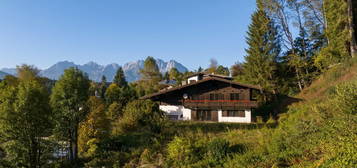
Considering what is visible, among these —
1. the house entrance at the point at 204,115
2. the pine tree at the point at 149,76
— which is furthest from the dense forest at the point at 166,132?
the pine tree at the point at 149,76

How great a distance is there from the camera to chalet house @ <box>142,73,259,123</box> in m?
23.3

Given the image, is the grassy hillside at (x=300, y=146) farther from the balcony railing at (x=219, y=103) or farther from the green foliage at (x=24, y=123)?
the green foliage at (x=24, y=123)

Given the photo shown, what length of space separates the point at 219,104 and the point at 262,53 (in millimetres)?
14056

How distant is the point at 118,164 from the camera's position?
42.8ft

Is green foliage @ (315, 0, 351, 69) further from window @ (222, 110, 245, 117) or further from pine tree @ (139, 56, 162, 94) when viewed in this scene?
pine tree @ (139, 56, 162, 94)

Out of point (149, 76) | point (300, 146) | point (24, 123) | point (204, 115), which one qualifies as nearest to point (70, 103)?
point (24, 123)

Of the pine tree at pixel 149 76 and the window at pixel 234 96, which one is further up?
the pine tree at pixel 149 76

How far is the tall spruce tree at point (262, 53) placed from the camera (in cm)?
3044

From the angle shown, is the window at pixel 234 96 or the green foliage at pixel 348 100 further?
the window at pixel 234 96

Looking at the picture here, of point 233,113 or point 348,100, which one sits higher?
point 348,100

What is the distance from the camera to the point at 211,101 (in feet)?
80.9

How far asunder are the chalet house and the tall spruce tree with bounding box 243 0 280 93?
712 centimetres

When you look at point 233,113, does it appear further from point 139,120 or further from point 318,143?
point 318,143

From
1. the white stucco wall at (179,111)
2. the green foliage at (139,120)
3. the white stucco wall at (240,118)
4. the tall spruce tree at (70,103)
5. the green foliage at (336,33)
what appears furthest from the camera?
the white stucco wall at (179,111)
